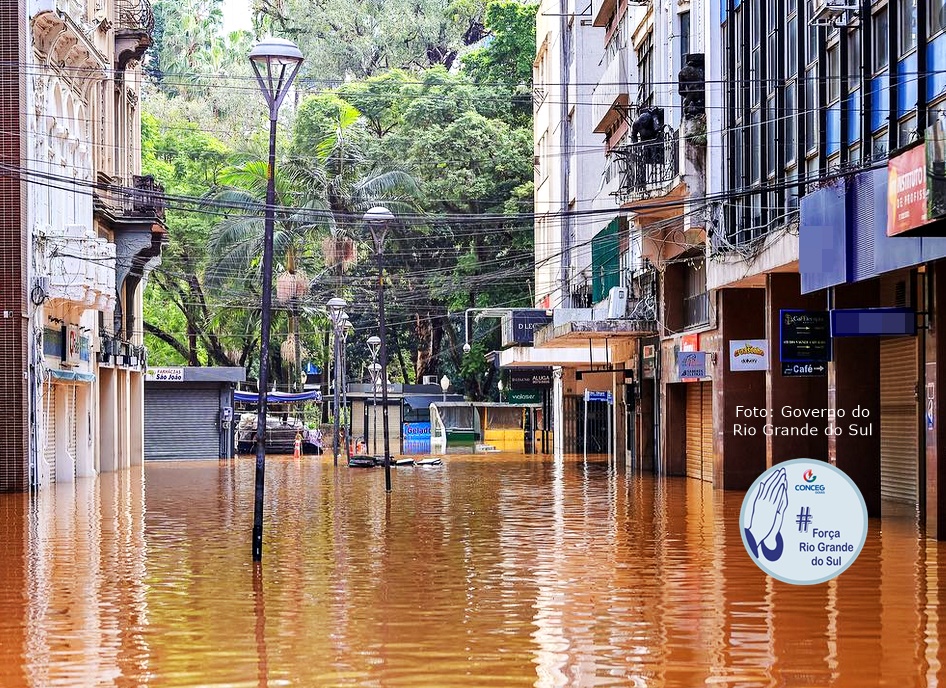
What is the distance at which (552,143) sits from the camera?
2512 inches

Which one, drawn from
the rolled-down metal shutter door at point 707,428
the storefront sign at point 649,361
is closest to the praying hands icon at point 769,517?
the rolled-down metal shutter door at point 707,428

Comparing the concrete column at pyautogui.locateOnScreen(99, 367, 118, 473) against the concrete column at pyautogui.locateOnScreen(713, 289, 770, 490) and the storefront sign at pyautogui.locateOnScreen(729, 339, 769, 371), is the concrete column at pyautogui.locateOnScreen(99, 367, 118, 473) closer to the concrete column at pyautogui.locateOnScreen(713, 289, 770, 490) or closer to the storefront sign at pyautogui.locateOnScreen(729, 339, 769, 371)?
the concrete column at pyautogui.locateOnScreen(713, 289, 770, 490)

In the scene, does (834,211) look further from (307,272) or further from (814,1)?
(307,272)

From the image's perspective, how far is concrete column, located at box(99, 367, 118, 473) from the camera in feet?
169

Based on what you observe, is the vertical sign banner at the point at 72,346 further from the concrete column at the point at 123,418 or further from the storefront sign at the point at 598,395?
the storefront sign at the point at 598,395

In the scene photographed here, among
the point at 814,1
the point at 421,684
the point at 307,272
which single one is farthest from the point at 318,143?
the point at 421,684

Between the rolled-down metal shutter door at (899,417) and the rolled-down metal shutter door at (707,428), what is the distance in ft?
32.8

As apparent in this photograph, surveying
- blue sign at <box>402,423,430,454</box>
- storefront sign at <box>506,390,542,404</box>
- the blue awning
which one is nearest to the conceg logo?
the blue awning

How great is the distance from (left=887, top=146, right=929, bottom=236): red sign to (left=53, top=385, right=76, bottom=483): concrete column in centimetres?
2820

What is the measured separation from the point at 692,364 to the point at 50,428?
17050mm

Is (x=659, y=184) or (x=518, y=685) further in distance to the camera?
(x=659, y=184)

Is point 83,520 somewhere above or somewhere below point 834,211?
below

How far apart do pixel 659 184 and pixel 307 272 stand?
125 ft

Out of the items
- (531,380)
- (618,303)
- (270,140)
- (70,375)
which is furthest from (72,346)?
(531,380)
